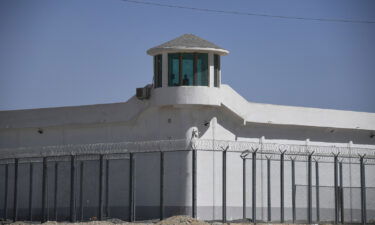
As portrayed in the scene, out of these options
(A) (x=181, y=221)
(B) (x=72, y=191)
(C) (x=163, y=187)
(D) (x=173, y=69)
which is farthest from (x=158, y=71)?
(A) (x=181, y=221)

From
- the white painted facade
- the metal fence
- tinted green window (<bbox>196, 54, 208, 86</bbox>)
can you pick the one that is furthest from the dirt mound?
tinted green window (<bbox>196, 54, 208, 86</bbox>)

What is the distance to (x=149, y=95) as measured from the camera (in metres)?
36.5

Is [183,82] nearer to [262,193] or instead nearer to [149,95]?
[149,95]

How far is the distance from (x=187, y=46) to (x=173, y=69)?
3.73 feet

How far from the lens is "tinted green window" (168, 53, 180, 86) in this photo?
35.7 metres

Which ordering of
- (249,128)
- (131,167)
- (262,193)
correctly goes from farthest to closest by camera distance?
1. (249,128)
2. (262,193)
3. (131,167)

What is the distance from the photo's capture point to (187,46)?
35.3 m

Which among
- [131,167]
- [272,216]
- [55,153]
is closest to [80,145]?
[55,153]

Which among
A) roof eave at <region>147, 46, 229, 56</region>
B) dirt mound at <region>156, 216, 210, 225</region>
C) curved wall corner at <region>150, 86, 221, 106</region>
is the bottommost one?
dirt mound at <region>156, 216, 210, 225</region>

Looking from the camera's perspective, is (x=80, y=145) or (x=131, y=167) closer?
(x=131, y=167)

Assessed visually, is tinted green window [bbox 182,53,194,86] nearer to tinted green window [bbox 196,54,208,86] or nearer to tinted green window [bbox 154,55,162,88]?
tinted green window [bbox 196,54,208,86]

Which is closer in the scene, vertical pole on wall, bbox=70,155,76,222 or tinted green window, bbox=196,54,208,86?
vertical pole on wall, bbox=70,155,76,222

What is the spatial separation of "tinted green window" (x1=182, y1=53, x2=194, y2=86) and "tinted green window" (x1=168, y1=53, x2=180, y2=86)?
241 millimetres

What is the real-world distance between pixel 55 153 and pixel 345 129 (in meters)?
13.1
